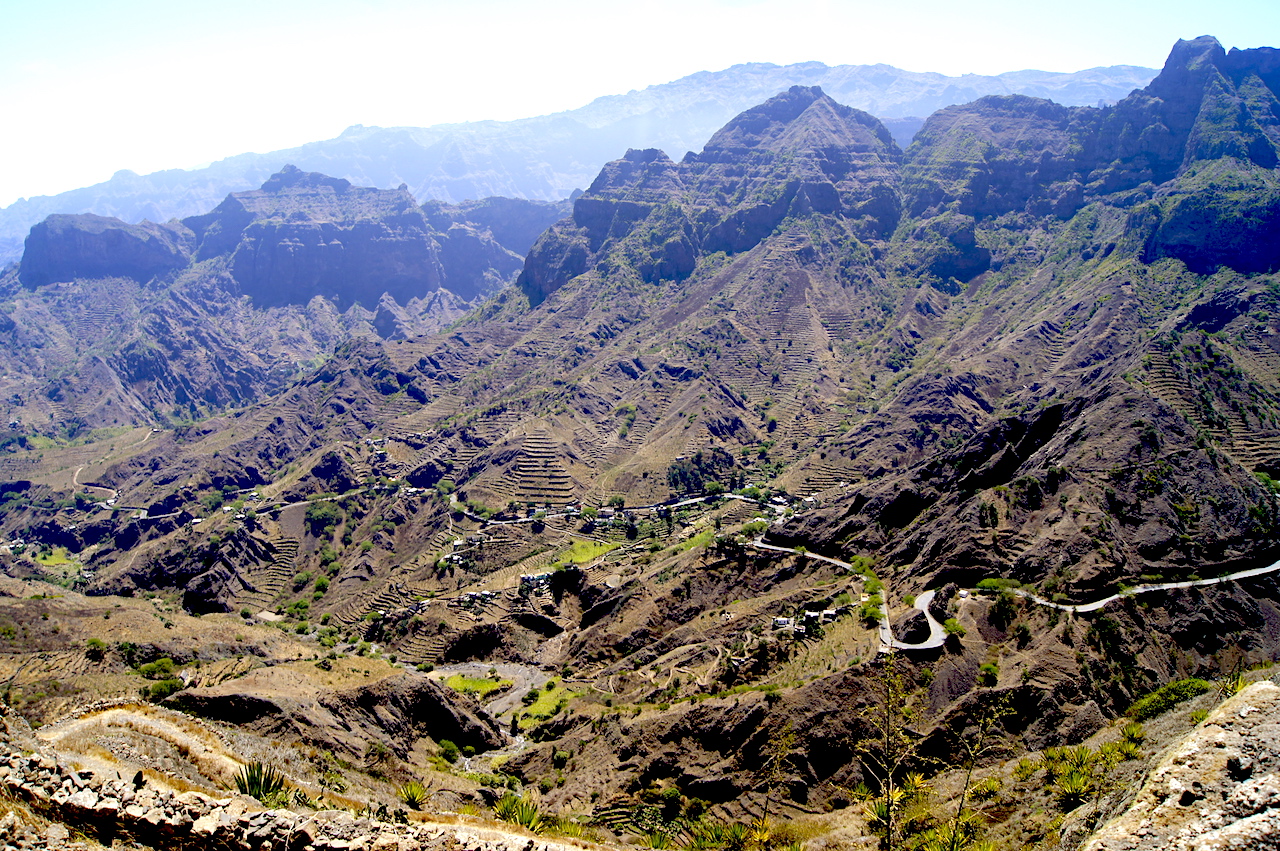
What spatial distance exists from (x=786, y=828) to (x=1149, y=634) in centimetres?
2880

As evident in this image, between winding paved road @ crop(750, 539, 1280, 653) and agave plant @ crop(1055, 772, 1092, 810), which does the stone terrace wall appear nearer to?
agave plant @ crop(1055, 772, 1092, 810)

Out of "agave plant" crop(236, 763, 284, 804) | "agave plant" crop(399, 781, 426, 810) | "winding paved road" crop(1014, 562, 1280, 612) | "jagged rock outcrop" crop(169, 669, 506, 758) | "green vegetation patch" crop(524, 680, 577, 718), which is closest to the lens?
"agave plant" crop(236, 763, 284, 804)

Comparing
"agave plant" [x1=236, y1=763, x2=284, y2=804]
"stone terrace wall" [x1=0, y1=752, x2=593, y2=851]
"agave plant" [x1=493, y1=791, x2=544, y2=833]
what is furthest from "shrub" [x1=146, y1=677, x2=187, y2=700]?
"stone terrace wall" [x1=0, y1=752, x2=593, y2=851]

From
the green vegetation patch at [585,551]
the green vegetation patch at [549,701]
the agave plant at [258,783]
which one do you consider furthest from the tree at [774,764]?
the green vegetation patch at [585,551]

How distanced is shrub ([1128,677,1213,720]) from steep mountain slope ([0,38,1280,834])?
235 cm

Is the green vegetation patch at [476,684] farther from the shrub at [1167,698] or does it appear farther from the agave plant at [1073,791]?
the agave plant at [1073,791]

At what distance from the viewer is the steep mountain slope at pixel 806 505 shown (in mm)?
50969

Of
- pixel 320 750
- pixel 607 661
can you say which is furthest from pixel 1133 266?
pixel 320 750

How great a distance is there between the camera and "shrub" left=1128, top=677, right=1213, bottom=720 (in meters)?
42.1

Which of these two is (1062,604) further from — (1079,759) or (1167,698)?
(1079,759)

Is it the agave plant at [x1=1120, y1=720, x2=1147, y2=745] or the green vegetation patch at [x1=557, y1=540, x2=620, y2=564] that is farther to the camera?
the green vegetation patch at [x1=557, y1=540, x2=620, y2=564]

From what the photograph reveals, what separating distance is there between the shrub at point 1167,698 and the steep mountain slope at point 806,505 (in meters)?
2.35

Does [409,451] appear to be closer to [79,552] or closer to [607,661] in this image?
[79,552]

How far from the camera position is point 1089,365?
13962 centimetres
